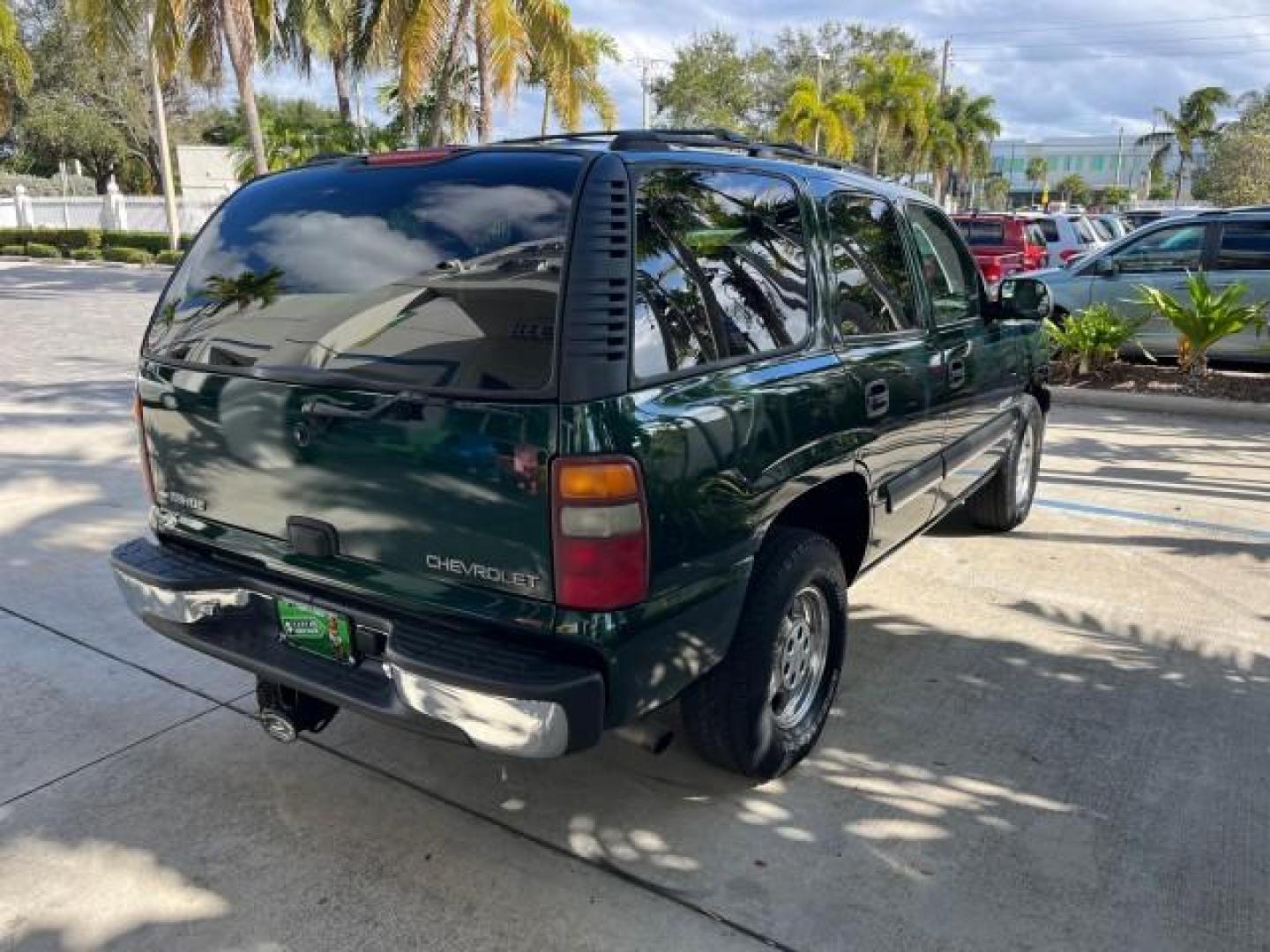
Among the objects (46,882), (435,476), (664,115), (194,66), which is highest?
(664,115)

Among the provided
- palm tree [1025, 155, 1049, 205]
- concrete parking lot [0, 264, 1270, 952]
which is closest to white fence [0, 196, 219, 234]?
concrete parking lot [0, 264, 1270, 952]

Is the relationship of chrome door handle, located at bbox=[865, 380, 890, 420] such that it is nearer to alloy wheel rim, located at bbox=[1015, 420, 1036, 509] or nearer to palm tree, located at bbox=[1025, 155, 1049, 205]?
alloy wheel rim, located at bbox=[1015, 420, 1036, 509]

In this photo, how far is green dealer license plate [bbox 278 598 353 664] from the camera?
2.71m

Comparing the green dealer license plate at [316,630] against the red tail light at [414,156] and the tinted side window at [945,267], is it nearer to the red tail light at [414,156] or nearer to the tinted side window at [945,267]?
the red tail light at [414,156]

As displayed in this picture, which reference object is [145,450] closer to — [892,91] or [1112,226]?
[1112,226]

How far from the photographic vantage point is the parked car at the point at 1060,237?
1830 cm

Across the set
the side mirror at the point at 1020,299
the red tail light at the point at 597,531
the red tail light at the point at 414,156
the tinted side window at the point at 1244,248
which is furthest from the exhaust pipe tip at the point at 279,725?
the tinted side window at the point at 1244,248

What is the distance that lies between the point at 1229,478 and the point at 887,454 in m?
4.49

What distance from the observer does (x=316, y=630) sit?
9.07 feet

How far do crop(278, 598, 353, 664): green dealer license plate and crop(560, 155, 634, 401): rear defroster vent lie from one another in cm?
96

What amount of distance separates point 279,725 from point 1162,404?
840cm

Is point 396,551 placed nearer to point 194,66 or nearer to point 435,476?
point 435,476

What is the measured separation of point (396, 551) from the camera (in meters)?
2.58

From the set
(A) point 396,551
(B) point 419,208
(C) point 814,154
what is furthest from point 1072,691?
(B) point 419,208
